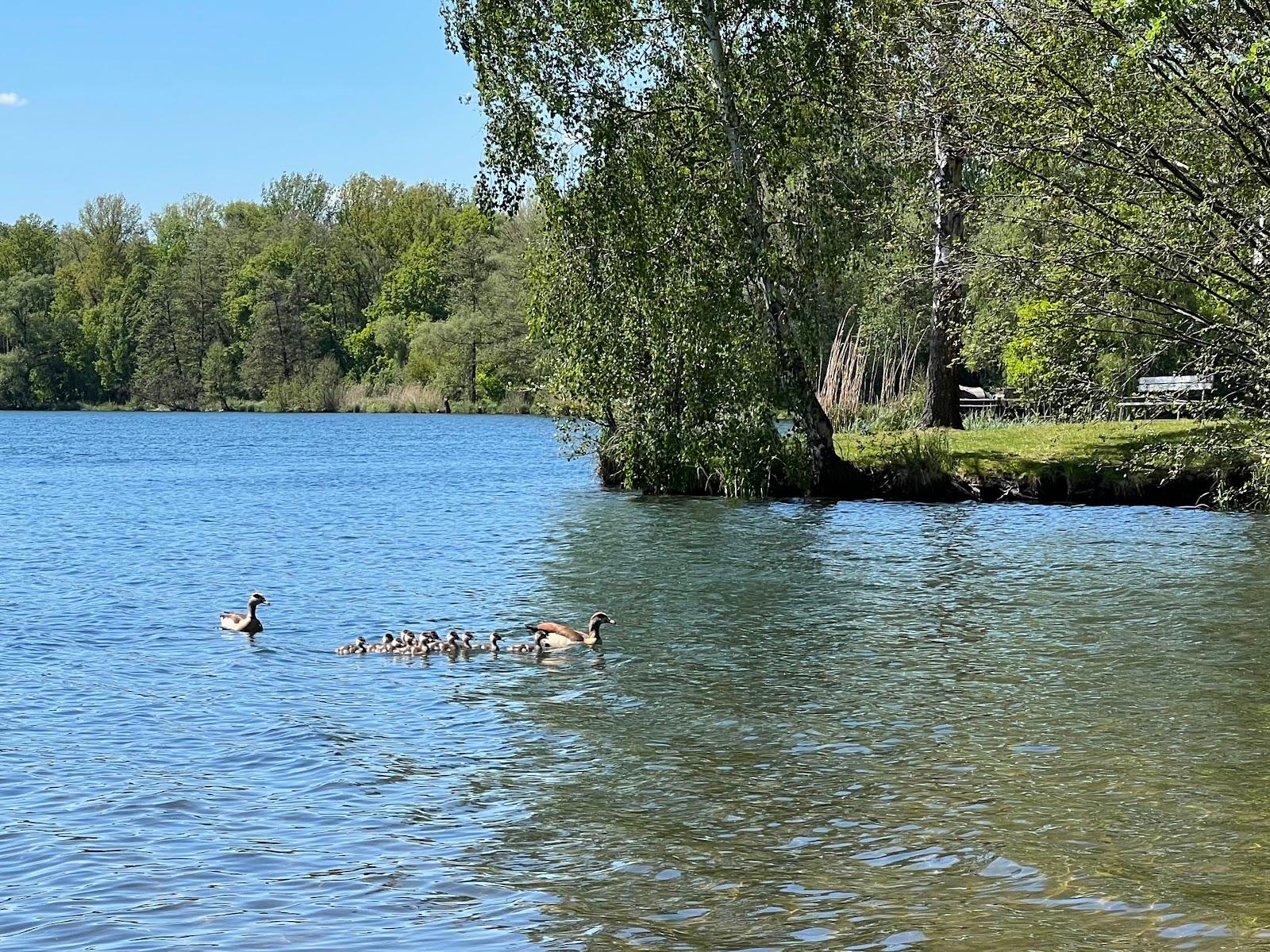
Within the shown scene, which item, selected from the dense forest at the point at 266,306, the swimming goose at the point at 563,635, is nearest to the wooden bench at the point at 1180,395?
the swimming goose at the point at 563,635

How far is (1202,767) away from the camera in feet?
35.8

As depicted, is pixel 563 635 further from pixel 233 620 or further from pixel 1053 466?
pixel 1053 466

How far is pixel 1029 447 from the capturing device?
107 feet

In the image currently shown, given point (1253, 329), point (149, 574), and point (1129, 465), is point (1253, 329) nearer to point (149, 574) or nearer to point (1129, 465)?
point (1129, 465)

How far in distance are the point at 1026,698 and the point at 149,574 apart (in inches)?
593

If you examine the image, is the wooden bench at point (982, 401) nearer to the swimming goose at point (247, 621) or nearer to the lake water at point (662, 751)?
the lake water at point (662, 751)

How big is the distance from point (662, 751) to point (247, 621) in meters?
7.69

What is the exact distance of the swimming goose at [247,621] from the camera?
17.7 meters

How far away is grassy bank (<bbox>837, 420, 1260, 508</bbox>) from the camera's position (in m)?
29.3

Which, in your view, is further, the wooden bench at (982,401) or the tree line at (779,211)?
the wooden bench at (982,401)

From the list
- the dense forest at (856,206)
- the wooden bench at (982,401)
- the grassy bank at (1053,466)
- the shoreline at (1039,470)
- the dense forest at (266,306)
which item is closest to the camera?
the dense forest at (856,206)

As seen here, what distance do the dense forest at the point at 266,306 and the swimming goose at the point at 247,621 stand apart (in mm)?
99794

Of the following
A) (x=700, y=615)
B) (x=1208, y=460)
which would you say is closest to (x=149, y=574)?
(x=700, y=615)

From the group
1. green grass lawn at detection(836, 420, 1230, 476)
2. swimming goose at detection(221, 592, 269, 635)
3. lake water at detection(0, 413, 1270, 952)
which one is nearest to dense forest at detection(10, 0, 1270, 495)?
green grass lawn at detection(836, 420, 1230, 476)
